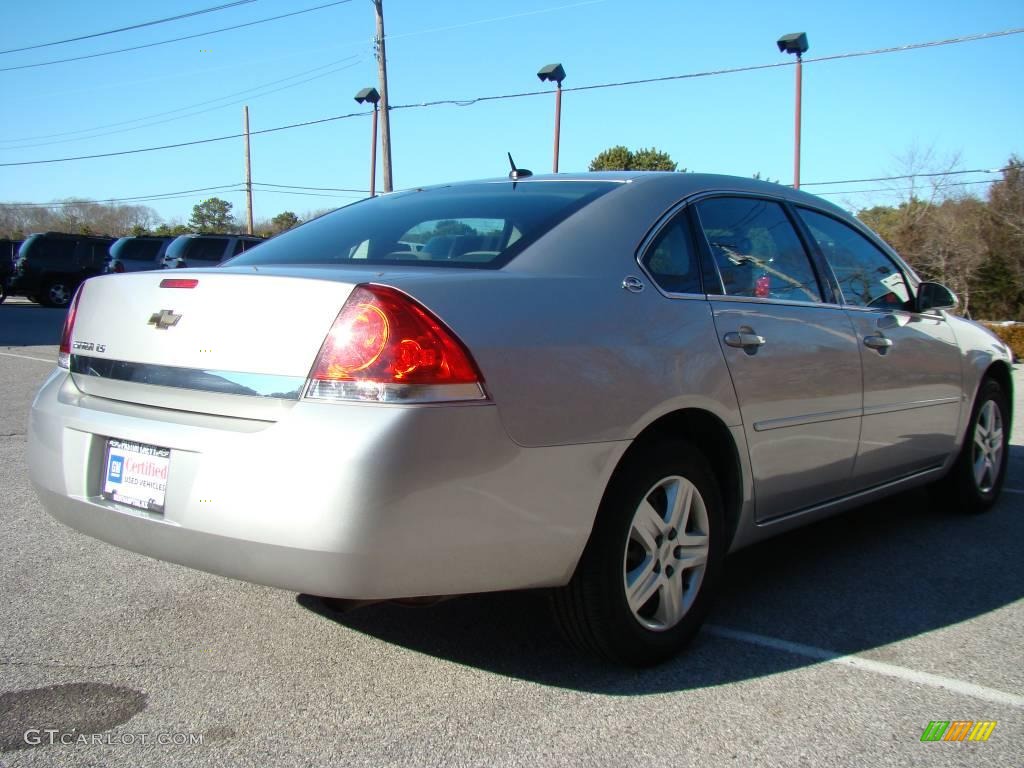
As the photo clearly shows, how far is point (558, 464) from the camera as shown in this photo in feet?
8.82

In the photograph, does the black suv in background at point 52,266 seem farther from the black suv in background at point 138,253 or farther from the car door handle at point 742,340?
the car door handle at point 742,340

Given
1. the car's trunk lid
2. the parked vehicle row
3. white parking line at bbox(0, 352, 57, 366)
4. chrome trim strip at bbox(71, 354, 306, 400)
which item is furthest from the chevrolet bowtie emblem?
the parked vehicle row

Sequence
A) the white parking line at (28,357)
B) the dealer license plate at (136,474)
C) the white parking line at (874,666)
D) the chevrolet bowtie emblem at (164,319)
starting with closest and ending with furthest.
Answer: the dealer license plate at (136,474), the chevrolet bowtie emblem at (164,319), the white parking line at (874,666), the white parking line at (28,357)

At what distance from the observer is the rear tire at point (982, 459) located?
16.8 feet

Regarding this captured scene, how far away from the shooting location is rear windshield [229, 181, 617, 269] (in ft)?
10.2

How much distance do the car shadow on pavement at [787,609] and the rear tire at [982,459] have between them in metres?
0.18

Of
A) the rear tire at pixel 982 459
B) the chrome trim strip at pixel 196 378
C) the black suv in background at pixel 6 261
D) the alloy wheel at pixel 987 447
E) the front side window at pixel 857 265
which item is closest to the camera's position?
the chrome trim strip at pixel 196 378

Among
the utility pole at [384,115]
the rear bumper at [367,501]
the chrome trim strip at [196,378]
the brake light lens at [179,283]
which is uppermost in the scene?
the utility pole at [384,115]

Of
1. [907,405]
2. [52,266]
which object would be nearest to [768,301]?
[907,405]

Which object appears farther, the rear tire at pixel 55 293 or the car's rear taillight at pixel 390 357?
the rear tire at pixel 55 293

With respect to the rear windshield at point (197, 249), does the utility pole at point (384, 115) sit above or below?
above

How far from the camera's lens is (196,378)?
269 centimetres

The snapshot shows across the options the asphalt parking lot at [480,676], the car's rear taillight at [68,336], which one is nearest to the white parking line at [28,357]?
the asphalt parking lot at [480,676]

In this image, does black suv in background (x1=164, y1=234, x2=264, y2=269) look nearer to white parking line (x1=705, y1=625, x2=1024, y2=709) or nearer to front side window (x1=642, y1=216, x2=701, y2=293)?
front side window (x1=642, y1=216, x2=701, y2=293)
